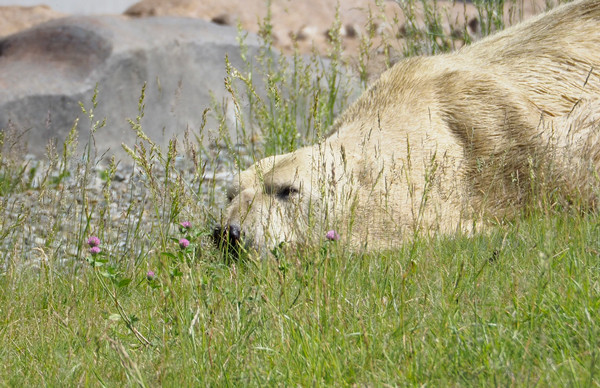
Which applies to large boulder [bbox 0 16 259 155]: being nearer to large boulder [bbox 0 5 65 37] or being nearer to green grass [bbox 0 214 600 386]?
large boulder [bbox 0 5 65 37]

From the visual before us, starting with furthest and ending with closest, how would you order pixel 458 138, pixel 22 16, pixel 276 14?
pixel 276 14
pixel 22 16
pixel 458 138

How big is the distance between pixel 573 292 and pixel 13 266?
2.59 metres

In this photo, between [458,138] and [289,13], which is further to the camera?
[289,13]

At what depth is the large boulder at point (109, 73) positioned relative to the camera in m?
8.16

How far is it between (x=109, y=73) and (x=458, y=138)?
489cm

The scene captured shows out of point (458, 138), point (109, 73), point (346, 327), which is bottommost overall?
point (346, 327)

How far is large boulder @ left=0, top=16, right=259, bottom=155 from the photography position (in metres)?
8.16

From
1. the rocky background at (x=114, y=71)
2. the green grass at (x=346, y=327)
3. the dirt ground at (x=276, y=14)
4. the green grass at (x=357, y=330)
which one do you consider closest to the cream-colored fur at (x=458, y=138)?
the green grass at (x=346, y=327)

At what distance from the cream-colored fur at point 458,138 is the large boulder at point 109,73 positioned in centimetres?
366

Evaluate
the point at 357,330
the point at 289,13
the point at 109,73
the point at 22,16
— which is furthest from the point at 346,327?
the point at 22,16

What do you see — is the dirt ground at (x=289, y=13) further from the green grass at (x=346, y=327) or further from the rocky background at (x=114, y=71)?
the green grass at (x=346, y=327)

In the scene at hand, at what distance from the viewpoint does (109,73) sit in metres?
8.34

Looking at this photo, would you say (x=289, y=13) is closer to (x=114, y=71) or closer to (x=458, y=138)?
(x=114, y=71)

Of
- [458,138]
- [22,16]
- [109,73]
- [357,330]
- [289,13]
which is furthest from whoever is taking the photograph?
[22,16]
